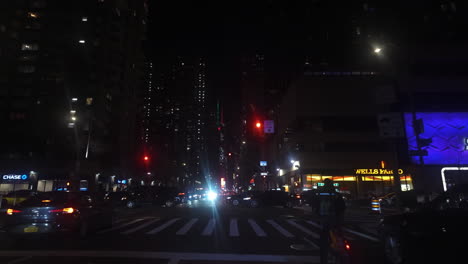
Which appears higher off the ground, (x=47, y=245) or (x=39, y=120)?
(x=39, y=120)

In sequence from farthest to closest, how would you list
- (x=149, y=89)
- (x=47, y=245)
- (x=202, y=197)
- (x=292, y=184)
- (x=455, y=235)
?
1. (x=149, y=89)
2. (x=202, y=197)
3. (x=292, y=184)
4. (x=47, y=245)
5. (x=455, y=235)

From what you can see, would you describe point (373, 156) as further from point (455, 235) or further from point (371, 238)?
point (455, 235)

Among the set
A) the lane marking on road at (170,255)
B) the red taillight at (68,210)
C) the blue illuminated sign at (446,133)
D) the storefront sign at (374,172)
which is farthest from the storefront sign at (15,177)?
the blue illuminated sign at (446,133)

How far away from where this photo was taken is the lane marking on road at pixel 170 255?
7.06 metres

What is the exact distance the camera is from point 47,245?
8680mm

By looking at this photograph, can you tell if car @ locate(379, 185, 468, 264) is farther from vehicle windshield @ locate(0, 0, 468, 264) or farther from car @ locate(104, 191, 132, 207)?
car @ locate(104, 191, 132, 207)

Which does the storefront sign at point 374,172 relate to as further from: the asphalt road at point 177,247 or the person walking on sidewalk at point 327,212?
the person walking on sidewalk at point 327,212

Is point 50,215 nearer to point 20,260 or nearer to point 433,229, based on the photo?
point 20,260

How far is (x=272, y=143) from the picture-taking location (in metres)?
75.2

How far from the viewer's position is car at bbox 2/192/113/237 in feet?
29.8

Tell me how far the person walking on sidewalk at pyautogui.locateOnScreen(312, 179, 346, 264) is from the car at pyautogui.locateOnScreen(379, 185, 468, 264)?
1435mm

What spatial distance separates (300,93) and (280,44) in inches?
1443

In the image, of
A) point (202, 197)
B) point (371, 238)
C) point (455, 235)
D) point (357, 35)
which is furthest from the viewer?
point (357, 35)

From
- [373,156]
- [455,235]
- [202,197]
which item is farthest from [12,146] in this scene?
[455,235]
